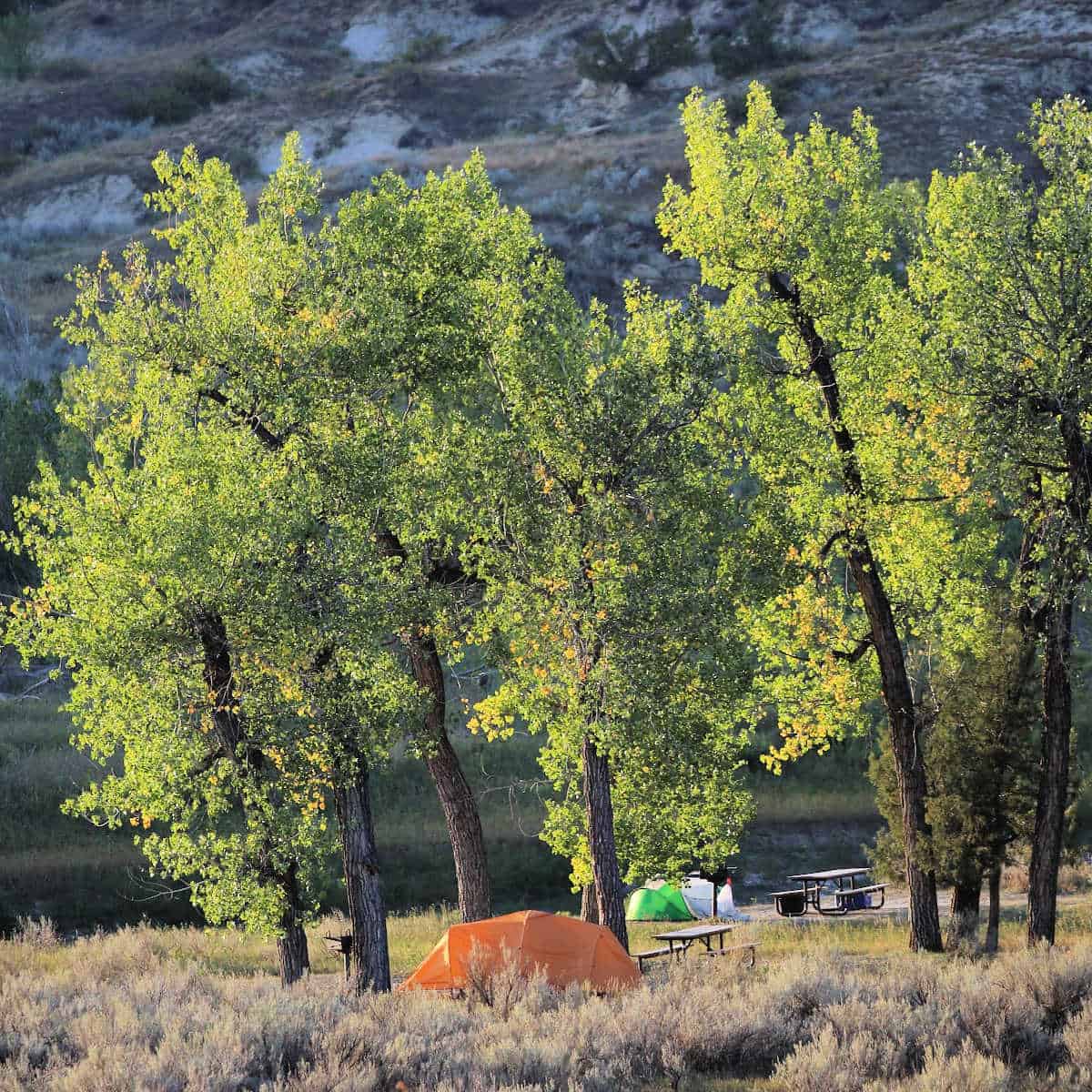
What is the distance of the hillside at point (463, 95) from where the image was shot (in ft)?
296

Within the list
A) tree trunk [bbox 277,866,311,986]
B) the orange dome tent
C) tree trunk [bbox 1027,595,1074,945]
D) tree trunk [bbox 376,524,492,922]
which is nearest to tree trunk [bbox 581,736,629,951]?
the orange dome tent

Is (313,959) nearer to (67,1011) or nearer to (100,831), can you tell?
(67,1011)

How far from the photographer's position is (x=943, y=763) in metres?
25.0

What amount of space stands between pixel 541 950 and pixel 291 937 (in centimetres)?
365

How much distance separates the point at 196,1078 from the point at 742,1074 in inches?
216

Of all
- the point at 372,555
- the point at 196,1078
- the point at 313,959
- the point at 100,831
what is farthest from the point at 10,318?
the point at 196,1078

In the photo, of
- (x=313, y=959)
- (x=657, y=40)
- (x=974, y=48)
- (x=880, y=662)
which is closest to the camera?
(x=880, y=662)

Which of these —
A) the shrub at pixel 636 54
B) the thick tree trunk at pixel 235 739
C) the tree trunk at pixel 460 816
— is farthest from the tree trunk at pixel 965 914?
the shrub at pixel 636 54

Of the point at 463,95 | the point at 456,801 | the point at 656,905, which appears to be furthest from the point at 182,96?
the point at 456,801

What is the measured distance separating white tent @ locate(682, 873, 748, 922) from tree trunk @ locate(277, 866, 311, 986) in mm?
18244

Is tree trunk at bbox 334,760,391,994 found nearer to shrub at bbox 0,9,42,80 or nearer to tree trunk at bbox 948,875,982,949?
tree trunk at bbox 948,875,982,949

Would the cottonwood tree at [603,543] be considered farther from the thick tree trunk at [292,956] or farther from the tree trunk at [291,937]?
the thick tree trunk at [292,956]

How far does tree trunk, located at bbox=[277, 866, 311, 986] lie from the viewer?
1875cm

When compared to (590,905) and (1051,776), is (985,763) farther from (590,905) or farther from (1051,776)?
(590,905)
